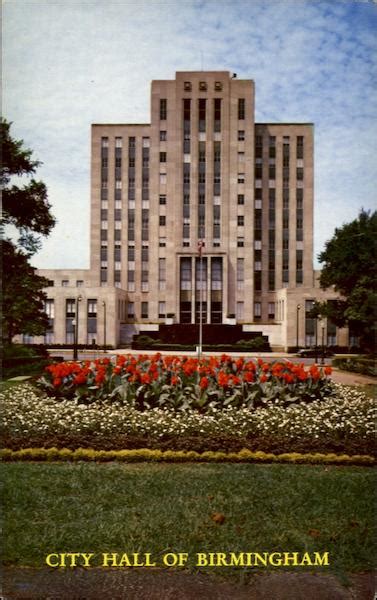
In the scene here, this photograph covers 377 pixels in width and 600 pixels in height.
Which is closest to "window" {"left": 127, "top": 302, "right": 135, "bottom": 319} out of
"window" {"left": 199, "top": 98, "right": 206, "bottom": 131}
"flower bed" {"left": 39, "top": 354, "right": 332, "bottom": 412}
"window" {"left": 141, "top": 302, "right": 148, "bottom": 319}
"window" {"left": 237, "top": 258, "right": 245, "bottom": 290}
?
"window" {"left": 141, "top": 302, "right": 148, "bottom": 319}

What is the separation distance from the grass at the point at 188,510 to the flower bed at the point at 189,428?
0.89 metres

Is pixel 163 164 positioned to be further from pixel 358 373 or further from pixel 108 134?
pixel 358 373

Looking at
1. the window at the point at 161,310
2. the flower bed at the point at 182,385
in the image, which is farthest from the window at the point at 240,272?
the flower bed at the point at 182,385

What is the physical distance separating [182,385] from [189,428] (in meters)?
2.32

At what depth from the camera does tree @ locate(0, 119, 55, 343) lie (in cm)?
1623

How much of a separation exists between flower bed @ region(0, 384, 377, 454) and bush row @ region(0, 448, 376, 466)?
0.29m

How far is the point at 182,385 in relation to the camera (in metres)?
12.3

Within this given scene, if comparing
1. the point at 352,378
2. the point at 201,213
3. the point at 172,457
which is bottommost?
the point at 352,378

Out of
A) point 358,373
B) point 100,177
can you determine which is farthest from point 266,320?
point 358,373

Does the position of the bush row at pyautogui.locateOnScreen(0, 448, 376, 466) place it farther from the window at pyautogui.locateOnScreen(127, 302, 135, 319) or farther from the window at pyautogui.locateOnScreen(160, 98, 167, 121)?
the window at pyautogui.locateOnScreen(160, 98, 167, 121)

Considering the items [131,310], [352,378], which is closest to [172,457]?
[352,378]

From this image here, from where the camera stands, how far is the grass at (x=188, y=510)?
557cm

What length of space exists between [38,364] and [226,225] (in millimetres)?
47678

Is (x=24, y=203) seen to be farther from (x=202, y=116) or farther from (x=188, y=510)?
(x=202, y=116)
